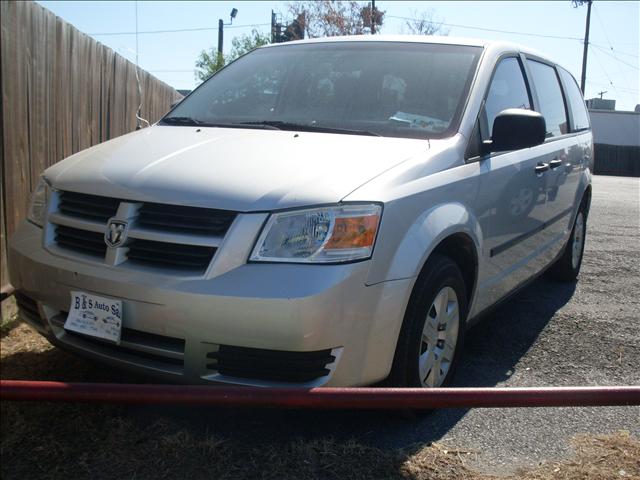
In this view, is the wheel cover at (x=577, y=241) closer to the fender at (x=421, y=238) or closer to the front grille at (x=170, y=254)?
the fender at (x=421, y=238)

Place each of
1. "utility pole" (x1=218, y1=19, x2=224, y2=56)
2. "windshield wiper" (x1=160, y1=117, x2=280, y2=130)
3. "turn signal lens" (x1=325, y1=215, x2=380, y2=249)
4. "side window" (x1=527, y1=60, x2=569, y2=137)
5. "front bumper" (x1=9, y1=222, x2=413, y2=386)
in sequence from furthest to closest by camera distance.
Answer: "utility pole" (x1=218, y1=19, x2=224, y2=56) → "side window" (x1=527, y1=60, x2=569, y2=137) → "windshield wiper" (x1=160, y1=117, x2=280, y2=130) → "turn signal lens" (x1=325, y1=215, x2=380, y2=249) → "front bumper" (x1=9, y1=222, x2=413, y2=386)

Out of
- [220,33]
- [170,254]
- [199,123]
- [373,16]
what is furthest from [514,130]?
[220,33]

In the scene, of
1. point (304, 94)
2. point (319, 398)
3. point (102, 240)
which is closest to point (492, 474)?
point (319, 398)

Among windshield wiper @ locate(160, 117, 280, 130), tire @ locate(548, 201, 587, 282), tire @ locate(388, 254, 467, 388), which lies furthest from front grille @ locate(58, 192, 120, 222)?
tire @ locate(548, 201, 587, 282)

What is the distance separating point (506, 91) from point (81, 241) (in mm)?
2670

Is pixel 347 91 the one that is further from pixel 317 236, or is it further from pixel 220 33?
pixel 220 33

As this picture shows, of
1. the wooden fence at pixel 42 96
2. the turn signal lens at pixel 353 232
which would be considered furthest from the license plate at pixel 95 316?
the wooden fence at pixel 42 96

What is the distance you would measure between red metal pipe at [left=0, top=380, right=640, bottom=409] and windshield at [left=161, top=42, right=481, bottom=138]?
1.72 meters

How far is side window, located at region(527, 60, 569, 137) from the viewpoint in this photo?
5023 mm

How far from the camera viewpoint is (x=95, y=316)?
2.92m

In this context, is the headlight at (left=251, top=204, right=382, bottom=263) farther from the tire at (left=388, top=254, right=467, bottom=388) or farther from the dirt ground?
the dirt ground

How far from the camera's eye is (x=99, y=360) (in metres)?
3.01

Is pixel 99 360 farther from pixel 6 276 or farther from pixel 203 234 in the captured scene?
pixel 6 276

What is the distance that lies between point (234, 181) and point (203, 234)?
0.27 metres
